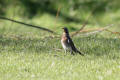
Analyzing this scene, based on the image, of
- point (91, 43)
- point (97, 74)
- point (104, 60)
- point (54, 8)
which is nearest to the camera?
point (97, 74)

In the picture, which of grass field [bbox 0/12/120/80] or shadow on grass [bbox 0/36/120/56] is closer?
grass field [bbox 0/12/120/80]

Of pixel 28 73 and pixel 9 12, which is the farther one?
pixel 9 12

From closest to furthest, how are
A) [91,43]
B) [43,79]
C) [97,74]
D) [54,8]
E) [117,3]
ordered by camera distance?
[43,79] → [97,74] → [91,43] → [117,3] → [54,8]

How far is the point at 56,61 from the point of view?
546cm

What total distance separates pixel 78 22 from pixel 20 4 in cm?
231

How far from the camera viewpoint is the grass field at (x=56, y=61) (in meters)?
4.61

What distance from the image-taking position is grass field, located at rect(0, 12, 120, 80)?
181 inches

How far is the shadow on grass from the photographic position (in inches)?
252

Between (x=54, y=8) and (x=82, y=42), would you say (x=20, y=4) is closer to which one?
(x=54, y=8)

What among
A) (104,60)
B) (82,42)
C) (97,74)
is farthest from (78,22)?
(97,74)

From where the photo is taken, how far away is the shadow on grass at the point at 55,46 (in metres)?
6.40

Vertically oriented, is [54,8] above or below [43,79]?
above

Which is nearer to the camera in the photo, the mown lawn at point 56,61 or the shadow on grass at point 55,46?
the mown lawn at point 56,61

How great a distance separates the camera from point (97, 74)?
468 centimetres
